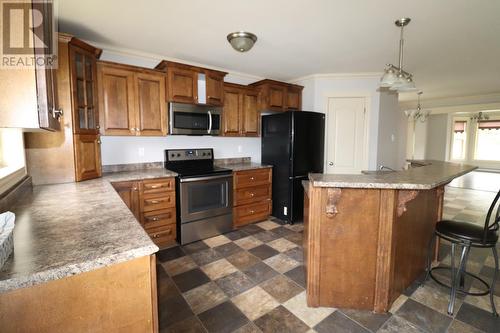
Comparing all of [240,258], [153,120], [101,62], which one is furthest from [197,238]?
[101,62]

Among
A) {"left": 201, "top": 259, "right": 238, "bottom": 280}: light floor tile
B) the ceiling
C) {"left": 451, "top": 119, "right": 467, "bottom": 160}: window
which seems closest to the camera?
the ceiling

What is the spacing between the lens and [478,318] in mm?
1754

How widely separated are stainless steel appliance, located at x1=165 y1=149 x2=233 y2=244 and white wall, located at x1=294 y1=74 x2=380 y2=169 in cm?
204

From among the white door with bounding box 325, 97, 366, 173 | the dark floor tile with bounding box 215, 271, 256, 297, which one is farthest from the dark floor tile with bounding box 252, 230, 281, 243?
the white door with bounding box 325, 97, 366, 173

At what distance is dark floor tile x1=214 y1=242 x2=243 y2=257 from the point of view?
276 cm

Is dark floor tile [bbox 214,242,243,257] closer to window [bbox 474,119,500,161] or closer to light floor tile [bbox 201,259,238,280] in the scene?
light floor tile [bbox 201,259,238,280]

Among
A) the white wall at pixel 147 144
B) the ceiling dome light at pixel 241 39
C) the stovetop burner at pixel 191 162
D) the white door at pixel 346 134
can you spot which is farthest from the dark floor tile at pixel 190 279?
the white door at pixel 346 134

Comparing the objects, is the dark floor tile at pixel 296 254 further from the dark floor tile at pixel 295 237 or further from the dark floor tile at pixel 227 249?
the dark floor tile at pixel 227 249

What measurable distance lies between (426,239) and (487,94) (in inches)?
230

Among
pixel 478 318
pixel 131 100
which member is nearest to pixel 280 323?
pixel 478 318

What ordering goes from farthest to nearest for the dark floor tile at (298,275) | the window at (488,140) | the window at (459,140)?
1. the window at (459,140)
2. the window at (488,140)
3. the dark floor tile at (298,275)

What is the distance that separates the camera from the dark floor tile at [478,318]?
167cm

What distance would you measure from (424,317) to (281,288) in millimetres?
1063

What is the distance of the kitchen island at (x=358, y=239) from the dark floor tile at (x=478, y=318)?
433 millimetres
